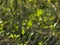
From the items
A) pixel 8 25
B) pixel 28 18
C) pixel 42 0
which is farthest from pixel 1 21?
pixel 42 0

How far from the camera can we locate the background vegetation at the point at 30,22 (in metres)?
2.69

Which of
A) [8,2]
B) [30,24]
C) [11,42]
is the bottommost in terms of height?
[11,42]

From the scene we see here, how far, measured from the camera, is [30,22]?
2.71m

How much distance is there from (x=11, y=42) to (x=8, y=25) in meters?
0.21

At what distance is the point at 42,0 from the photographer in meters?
2.80

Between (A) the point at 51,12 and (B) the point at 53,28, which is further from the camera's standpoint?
(A) the point at 51,12

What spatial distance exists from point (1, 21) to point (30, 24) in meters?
0.32

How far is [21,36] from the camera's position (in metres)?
2.77

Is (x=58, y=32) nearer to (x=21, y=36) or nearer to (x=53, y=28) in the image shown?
(x=53, y=28)

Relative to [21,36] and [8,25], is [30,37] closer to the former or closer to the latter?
[21,36]

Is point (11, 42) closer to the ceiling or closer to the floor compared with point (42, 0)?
closer to the floor

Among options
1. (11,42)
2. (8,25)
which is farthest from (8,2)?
(11,42)

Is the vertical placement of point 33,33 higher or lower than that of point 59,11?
lower

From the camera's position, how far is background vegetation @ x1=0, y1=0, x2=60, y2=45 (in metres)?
2.69
